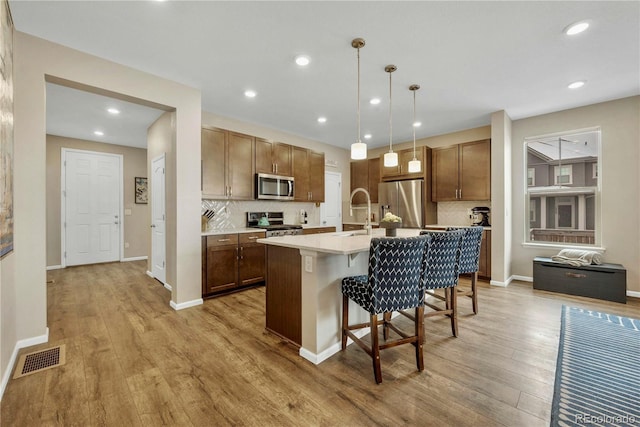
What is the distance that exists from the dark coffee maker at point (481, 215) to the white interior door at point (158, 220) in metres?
5.32

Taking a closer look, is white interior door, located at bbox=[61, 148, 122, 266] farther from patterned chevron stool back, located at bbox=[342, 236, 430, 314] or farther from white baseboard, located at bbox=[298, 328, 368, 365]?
patterned chevron stool back, located at bbox=[342, 236, 430, 314]

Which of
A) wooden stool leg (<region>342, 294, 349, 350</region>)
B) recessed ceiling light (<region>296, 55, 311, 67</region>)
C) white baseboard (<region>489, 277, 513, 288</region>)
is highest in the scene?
recessed ceiling light (<region>296, 55, 311, 67</region>)

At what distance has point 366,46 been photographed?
2.50m

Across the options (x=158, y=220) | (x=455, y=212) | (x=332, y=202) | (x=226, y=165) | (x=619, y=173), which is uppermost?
(x=226, y=165)

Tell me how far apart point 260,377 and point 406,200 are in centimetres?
430

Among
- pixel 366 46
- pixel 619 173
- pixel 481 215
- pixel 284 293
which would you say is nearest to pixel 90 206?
pixel 284 293

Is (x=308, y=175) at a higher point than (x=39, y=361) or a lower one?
higher

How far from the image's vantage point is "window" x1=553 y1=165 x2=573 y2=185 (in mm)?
4222

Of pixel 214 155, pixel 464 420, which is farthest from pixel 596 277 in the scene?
pixel 214 155

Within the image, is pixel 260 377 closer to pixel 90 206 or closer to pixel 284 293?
pixel 284 293

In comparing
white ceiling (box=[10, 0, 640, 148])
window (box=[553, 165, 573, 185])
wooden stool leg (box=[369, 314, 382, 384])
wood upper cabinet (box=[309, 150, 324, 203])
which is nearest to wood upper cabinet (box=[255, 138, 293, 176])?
wood upper cabinet (box=[309, 150, 324, 203])

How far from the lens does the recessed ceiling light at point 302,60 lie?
269 centimetres

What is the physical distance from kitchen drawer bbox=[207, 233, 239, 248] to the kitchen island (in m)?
1.42

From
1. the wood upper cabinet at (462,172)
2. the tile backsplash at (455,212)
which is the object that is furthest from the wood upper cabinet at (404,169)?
the tile backsplash at (455,212)
